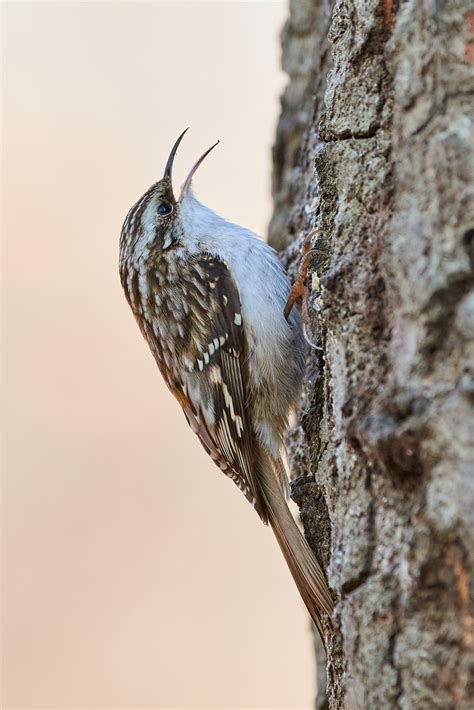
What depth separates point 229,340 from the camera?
2840 millimetres

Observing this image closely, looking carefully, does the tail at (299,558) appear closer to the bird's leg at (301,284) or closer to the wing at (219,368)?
the wing at (219,368)

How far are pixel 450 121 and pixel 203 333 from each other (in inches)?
53.4

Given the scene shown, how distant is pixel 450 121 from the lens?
163 centimetres

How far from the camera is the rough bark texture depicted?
1.52 metres

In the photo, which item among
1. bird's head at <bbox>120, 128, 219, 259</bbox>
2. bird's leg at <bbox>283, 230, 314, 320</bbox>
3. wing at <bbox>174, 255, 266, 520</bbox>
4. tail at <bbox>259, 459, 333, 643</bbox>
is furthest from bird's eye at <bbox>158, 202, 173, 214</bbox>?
tail at <bbox>259, 459, 333, 643</bbox>

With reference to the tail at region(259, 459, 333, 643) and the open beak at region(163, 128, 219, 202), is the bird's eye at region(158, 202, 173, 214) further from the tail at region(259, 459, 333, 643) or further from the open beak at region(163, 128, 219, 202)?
the tail at region(259, 459, 333, 643)

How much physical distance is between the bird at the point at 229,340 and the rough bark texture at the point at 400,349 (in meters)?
0.71

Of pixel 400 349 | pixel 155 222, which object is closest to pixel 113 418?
pixel 155 222

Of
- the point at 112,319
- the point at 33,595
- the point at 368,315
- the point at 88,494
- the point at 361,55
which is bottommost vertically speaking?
the point at 33,595

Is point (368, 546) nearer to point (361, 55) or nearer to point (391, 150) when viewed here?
point (391, 150)

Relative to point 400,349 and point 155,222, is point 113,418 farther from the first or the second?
point 400,349

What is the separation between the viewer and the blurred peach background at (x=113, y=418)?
13.2 ft

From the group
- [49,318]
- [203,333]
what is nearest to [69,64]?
[49,318]

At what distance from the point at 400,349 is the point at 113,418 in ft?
9.27
